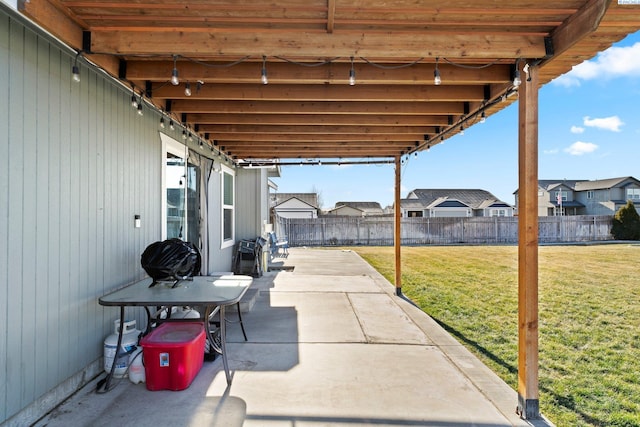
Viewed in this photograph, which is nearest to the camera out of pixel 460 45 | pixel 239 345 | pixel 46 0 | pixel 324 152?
pixel 46 0

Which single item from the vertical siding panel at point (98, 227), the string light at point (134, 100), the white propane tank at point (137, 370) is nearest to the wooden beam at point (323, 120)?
the string light at point (134, 100)

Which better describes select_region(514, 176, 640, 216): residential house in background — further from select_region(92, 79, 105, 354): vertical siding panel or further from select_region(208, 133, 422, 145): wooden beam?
select_region(92, 79, 105, 354): vertical siding panel

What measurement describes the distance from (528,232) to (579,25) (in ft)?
4.41

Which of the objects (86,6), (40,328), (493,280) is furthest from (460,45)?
(493,280)

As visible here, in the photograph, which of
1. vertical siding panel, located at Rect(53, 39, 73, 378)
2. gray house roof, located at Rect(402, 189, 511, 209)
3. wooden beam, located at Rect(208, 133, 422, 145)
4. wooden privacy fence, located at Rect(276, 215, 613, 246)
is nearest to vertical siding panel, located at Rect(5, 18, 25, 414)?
vertical siding panel, located at Rect(53, 39, 73, 378)

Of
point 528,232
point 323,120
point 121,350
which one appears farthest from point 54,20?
point 528,232

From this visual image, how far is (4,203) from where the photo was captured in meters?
1.93

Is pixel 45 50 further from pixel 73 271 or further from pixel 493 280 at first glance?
pixel 493 280

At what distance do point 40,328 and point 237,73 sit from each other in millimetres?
2349

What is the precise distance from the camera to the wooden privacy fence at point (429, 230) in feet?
55.4

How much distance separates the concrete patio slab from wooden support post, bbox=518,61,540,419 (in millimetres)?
365

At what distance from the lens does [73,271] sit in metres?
2.50

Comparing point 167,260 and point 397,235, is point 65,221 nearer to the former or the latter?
point 167,260

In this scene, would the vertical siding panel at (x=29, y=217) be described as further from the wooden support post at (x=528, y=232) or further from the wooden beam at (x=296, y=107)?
the wooden support post at (x=528, y=232)
